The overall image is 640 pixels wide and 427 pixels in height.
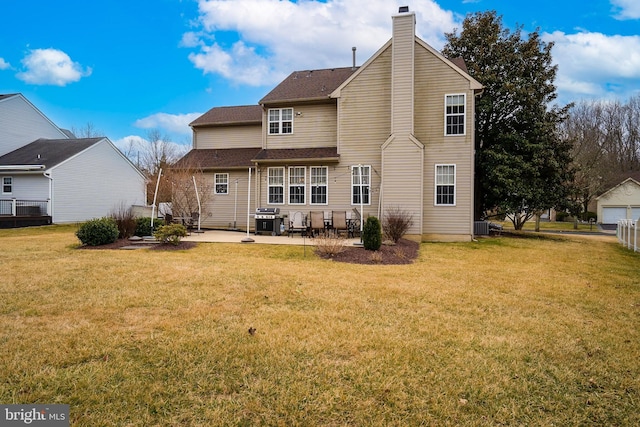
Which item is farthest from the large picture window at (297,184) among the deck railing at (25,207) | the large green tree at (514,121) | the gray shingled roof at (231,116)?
the deck railing at (25,207)

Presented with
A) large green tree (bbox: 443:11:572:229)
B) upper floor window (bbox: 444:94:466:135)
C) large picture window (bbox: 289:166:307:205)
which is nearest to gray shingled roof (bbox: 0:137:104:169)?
large picture window (bbox: 289:166:307:205)

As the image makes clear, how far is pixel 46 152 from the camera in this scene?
23906 millimetres

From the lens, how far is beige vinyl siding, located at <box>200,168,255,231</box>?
741 inches

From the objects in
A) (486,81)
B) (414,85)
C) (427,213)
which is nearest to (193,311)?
(427,213)

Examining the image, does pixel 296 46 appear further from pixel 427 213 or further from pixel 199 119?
pixel 427 213

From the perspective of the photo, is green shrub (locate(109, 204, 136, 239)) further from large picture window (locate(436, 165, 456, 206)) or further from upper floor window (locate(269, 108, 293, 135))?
large picture window (locate(436, 165, 456, 206))

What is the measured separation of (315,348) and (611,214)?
47.9m

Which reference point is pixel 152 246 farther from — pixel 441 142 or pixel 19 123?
pixel 19 123

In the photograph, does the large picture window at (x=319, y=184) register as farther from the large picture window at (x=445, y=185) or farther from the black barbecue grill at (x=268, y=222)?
the large picture window at (x=445, y=185)

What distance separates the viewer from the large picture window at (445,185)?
51.0ft

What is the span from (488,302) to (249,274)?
4.60m

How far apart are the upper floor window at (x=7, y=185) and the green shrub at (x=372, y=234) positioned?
24.4 metres

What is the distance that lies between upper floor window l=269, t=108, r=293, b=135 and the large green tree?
10535 mm

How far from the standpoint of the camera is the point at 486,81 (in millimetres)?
19609
